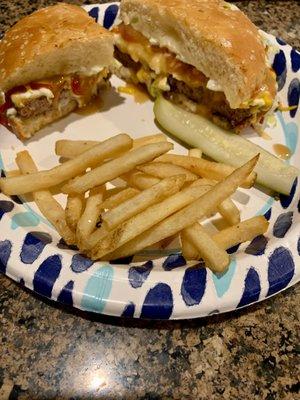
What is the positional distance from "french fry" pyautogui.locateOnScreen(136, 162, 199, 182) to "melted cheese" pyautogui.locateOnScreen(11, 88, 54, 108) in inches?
34.4

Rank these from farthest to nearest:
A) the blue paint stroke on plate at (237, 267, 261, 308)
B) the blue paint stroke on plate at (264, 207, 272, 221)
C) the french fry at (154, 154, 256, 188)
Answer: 1. the blue paint stroke on plate at (264, 207, 272, 221)
2. the french fry at (154, 154, 256, 188)
3. the blue paint stroke on plate at (237, 267, 261, 308)

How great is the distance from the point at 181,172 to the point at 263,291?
23.8 inches

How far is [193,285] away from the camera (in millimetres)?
1776

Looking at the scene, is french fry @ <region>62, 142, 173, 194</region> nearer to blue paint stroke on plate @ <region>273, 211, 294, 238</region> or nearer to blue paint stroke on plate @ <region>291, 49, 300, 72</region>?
blue paint stroke on plate @ <region>273, 211, 294, 238</region>

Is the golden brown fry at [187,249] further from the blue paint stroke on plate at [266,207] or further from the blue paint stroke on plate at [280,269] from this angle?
the blue paint stroke on plate at [266,207]

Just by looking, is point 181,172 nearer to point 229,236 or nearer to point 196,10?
point 229,236

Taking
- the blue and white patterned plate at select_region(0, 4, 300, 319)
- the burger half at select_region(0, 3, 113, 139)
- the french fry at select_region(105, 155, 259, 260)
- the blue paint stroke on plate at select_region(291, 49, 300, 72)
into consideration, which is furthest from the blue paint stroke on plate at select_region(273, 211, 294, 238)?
the burger half at select_region(0, 3, 113, 139)

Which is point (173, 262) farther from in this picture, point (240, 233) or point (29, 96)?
point (29, 96)

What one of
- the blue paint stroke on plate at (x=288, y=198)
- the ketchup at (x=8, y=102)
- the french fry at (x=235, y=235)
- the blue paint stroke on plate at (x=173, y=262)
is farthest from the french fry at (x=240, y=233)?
the ketchup at (x=8, y=102)

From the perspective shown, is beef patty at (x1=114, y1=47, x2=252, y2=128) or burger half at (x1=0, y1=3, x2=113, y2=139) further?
beef patty at (x1=114, y1=47, x2=252, y2=128)

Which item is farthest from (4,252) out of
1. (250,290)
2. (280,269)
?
(280,269)

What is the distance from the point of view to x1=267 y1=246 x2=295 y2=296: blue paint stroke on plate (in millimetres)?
1804

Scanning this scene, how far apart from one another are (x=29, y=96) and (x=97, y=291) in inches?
50.8

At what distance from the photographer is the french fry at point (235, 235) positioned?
6.10 ft
